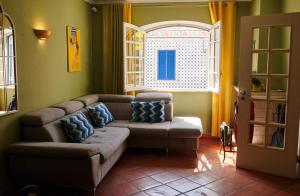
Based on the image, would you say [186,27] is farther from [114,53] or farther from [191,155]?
[191,155]

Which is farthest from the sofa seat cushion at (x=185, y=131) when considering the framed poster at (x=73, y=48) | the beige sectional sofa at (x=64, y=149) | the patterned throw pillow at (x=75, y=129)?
the framed poster at (x=73, y=48)

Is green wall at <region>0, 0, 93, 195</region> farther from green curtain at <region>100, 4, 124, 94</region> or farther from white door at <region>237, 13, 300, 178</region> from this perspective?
white door at <region>237, 13, 300, 178</region>

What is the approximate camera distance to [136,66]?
5625mm

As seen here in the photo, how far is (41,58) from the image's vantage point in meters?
3.82

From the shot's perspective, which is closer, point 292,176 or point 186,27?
point 292,176

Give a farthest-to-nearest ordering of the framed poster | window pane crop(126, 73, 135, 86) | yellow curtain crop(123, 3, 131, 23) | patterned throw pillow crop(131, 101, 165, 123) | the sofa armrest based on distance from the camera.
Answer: window pane crop(126, 73, 135, 86)
yellow curtain crop(123, 3, 131, 23)
patterned throw pillow crop(131, 101, 165, 123)
the framed poster
the sofa armrest

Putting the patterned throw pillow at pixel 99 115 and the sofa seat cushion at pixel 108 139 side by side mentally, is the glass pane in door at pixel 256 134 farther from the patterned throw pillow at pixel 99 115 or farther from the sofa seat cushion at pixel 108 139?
the patterned throw pillow at pixel 99 115

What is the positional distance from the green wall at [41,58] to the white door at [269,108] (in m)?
2.57

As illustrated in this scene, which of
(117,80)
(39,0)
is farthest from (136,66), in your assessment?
(39,0)

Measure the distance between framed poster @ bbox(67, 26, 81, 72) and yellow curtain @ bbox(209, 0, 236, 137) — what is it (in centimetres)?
239

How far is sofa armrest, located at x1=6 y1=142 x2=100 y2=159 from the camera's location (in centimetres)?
295

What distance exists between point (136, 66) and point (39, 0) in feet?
7.55

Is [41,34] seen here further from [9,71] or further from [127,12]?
[127,12]

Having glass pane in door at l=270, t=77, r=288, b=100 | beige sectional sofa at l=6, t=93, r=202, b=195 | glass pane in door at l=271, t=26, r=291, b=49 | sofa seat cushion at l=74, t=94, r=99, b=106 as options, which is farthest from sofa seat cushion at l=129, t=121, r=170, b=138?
glass pane in door at l=271, t=26, r=291, b=49
